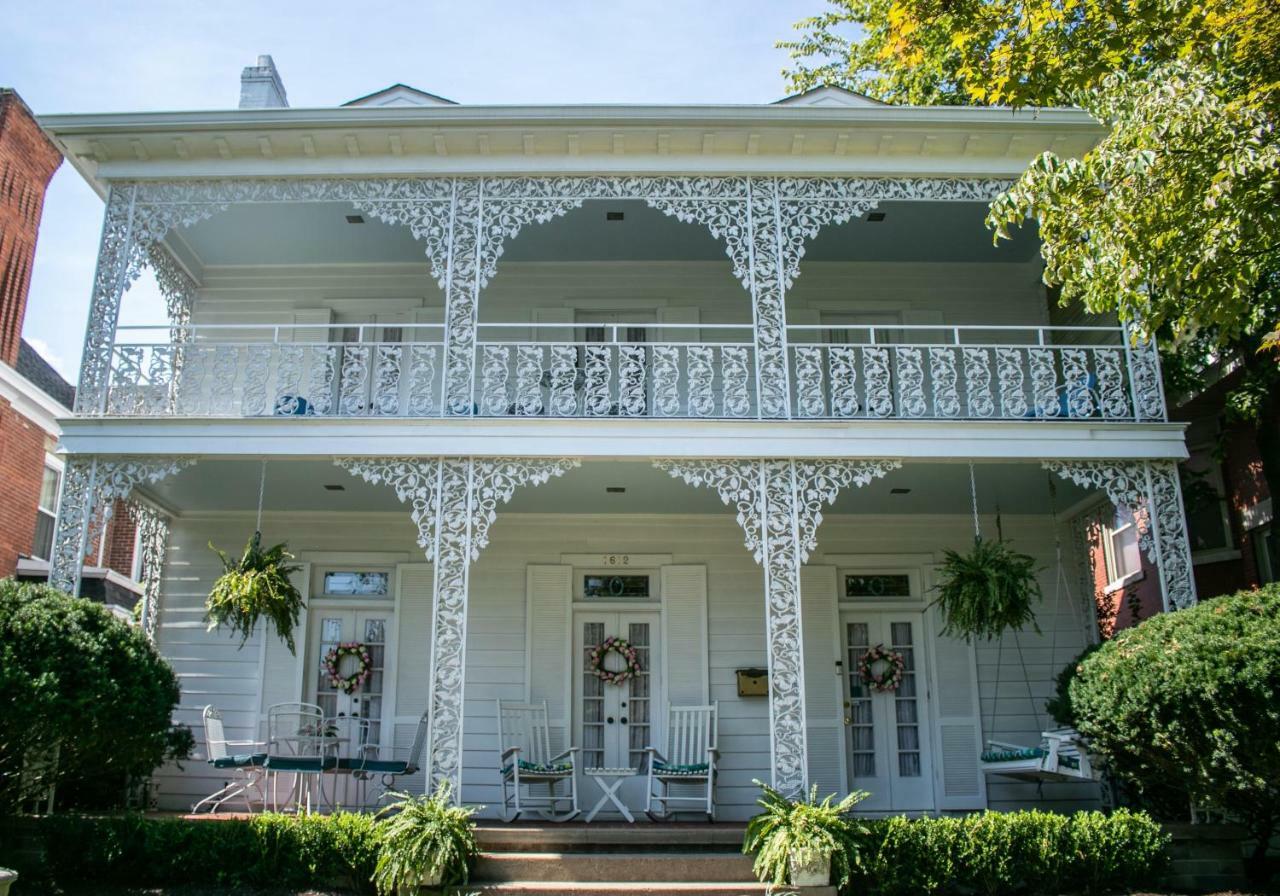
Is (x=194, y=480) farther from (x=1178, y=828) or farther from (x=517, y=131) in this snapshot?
(x=1178, y=828)

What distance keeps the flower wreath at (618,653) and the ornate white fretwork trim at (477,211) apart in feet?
10.9

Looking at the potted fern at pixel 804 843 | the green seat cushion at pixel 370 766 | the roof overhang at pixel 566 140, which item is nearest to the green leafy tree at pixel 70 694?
the green seat cushion at pixel 370 766

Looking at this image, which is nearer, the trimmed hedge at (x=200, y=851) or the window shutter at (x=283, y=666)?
the trimmed hedge at (x=200, y=851)

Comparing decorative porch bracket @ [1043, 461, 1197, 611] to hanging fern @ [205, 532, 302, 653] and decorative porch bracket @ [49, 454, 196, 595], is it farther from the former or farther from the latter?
decorative porch bracket @ [49, 454, 196, 595]

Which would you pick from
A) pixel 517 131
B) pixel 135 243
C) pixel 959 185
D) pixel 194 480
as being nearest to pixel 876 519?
pixel 959 185

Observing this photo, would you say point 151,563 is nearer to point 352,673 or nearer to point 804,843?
point 352,673

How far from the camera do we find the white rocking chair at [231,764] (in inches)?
395

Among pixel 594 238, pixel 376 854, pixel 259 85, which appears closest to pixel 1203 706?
pixel 376 854

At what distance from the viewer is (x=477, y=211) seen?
10.9 meters

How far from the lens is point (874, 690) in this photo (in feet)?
40.5

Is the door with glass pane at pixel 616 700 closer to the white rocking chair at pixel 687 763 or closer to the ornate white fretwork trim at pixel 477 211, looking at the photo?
the white rocking chair at pixel 687 763

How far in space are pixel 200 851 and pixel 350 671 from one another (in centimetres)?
390

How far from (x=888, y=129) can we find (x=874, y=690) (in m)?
6.03

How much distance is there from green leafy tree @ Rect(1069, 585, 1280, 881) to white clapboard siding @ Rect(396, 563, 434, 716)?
688 cm
